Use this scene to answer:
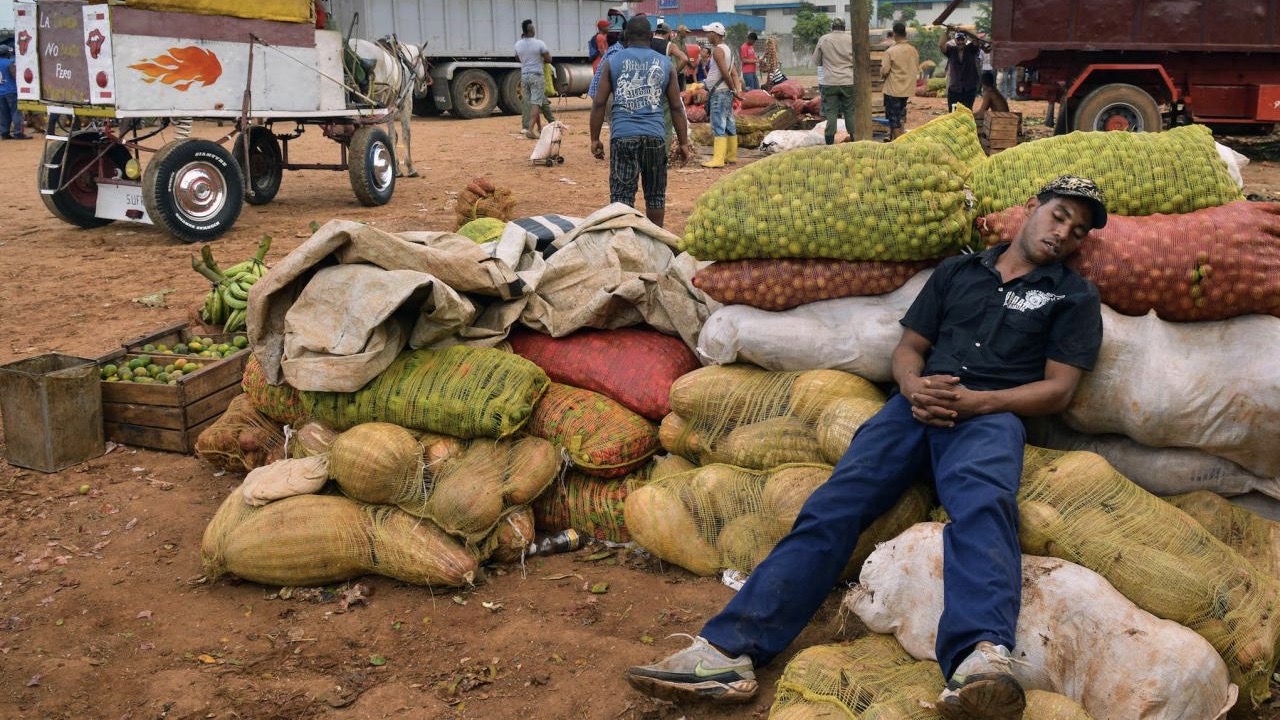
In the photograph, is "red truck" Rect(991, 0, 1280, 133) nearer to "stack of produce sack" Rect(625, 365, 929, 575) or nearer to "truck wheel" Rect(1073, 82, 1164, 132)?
"truck wheel" Rect(1073, 82, 1164, 132)

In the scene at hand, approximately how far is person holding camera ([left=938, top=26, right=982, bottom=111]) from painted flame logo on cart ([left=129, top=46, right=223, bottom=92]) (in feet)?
35.1

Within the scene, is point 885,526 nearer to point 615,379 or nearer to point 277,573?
point 615,379

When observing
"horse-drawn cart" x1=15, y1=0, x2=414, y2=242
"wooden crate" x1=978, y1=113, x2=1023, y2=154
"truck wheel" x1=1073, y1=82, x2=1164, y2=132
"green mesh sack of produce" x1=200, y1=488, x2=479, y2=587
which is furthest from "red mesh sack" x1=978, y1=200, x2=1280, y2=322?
"truck wheel" x1=1073, y1=82, x2=1164, y2=132

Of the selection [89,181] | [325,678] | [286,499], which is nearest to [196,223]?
[89,181]

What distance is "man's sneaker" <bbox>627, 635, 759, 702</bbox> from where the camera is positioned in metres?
3.08

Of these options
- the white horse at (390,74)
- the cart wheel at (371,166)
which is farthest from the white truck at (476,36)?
the cart wheel at (371,166)

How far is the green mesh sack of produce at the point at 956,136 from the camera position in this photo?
427cm

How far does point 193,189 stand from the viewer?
382 inches

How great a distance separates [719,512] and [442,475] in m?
1.03

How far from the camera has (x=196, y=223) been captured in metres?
9.80

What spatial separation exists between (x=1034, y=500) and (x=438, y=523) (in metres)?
2.00

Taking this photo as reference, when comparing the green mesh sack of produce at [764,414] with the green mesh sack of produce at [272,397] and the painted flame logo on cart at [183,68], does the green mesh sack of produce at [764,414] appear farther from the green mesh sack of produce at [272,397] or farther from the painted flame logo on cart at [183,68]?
the painted flame logo on cart at [183,68]

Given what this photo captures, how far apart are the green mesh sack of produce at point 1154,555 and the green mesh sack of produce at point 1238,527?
17 centimetres

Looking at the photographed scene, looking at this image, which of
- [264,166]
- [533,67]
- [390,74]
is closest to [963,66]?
[533,67]
